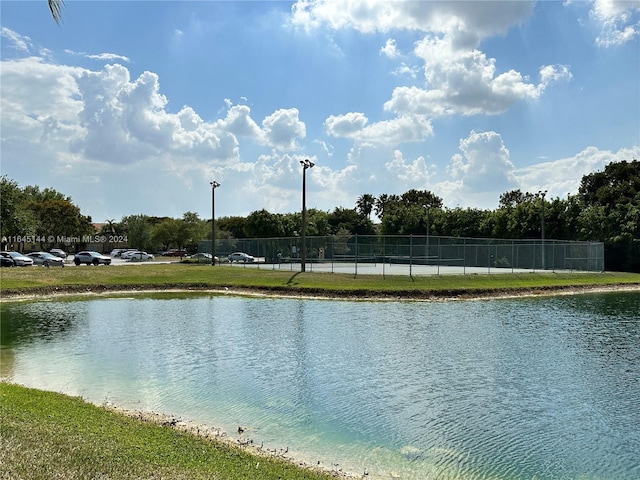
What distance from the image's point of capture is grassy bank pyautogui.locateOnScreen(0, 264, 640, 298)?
Result: 3403 centimetres

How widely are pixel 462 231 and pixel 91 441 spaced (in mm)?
73662

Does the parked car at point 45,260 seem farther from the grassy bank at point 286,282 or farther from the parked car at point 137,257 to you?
the parked car at point 137,257

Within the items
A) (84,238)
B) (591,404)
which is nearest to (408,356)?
(591,404)

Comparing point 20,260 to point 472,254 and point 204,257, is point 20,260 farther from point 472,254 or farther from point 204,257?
point 472,254

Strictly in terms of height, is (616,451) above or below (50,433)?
below

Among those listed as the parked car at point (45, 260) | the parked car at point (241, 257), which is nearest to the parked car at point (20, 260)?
the parked car at point (45, 260)

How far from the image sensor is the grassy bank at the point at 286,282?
1340 inches

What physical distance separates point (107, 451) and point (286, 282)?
3051cm

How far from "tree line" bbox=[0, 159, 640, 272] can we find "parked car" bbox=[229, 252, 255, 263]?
82.6 feet

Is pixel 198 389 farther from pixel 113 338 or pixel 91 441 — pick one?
pixel 113 338

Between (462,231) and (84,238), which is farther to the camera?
(84,238)

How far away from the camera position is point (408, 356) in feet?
52.3

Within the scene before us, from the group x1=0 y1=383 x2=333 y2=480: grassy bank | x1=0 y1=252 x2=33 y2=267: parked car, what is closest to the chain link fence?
x1=0 y1=252 x2=33 y2=267: parked car

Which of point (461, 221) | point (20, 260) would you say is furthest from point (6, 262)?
point (461, 221)
